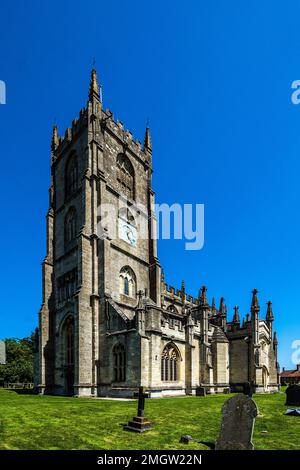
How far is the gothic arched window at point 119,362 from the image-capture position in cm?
2409

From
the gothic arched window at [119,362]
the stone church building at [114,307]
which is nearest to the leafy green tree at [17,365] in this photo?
the stone church building at [114,307]

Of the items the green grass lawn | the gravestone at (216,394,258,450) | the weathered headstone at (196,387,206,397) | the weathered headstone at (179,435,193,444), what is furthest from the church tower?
the gravestone at (216,394,258,450)

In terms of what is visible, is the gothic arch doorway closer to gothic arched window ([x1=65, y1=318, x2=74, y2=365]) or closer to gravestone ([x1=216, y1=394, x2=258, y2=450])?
gothic arched window ([x1=65, y1=318, x2=74, y2=365])

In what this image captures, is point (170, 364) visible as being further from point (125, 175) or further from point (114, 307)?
point (125, 175)

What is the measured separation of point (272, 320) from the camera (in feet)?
132

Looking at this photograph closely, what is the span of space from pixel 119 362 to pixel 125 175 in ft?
62.7

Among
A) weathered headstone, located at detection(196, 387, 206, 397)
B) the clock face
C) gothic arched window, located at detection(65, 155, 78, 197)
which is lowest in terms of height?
weathered headstone, located at detection(196, 387, 206, 397)

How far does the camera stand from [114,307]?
25.8 m

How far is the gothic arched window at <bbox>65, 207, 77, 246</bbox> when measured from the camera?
3200 centimetres

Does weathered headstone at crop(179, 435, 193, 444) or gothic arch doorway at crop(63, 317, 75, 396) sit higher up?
weathered headstone at crop(179, 435, 193, 444)

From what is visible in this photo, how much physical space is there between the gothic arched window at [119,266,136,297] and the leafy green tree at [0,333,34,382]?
26802 mm

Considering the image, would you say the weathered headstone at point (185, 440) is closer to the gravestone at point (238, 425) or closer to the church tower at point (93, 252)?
the gravestone at point (238, 425)

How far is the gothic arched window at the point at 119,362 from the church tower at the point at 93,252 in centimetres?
7
